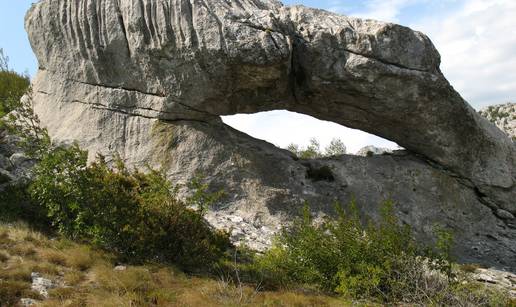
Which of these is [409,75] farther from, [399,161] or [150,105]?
[150,105]

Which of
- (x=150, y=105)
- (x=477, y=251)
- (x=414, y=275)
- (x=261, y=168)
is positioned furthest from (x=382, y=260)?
(x=150, y=105)

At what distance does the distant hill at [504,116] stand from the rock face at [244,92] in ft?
63.1

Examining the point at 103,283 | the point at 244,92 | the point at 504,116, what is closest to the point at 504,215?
the point at 244,92

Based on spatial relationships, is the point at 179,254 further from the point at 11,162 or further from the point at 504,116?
the point at 504,116

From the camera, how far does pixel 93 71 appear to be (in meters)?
16.1

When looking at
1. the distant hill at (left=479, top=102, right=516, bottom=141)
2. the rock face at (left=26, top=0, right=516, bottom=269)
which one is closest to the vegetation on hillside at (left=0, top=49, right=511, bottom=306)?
the rock face at (left=26, top=0, right=516, bottom=269)

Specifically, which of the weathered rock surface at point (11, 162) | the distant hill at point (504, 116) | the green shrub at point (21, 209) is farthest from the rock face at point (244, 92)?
the distant hill at point (504, 116)

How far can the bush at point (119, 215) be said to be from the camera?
1143 cm

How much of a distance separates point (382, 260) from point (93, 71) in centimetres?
1024

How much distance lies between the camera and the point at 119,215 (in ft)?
38.0

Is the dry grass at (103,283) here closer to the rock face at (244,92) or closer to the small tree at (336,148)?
the rock face at (244,92)

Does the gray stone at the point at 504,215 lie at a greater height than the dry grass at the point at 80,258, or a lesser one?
greater

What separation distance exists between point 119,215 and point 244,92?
6109 millimetres

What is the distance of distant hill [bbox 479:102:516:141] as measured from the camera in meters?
34.7
